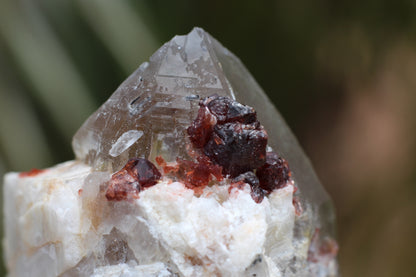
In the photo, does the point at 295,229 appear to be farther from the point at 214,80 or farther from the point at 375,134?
the point at 375,134

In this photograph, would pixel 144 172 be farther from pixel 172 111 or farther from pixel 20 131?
pixel 20 131

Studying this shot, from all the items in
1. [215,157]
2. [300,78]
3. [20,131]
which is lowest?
[300,78]

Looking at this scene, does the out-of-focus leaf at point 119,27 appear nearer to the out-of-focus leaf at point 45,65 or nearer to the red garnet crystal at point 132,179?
the out-of-focus leaf at point 45,65

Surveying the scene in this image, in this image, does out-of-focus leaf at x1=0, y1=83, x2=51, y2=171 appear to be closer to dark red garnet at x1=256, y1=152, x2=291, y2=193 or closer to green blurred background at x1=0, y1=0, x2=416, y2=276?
green blurred background at x1=0, y1=0, x2=416, y2=276

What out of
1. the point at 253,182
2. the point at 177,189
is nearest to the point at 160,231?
the point at 177,189

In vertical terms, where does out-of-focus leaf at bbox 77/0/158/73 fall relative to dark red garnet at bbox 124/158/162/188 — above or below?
→ above

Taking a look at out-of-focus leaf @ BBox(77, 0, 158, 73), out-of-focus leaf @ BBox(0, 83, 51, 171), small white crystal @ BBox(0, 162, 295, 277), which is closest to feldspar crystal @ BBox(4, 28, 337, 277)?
small white crystal @ BBox(0, 162, 295, 277)

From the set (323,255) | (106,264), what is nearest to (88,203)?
(106,264)

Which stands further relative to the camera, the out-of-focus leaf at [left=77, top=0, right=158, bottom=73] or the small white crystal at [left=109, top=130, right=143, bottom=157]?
the out-of-focus leaf at [left=77, top=0, right=158, bottom=73]
